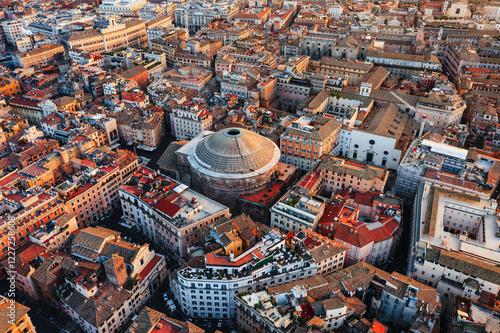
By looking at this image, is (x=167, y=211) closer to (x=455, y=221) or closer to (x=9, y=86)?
(x=455, y=221)

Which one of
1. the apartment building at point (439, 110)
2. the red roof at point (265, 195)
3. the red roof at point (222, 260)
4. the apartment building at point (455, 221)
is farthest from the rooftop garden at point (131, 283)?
the apartment building at point (439, 110)

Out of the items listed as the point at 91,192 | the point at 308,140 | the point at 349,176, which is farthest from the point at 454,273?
the point at 91,192

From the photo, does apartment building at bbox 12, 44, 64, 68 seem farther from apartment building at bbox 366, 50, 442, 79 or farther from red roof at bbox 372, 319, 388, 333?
red roof at bbox 372, 319, 388, 333

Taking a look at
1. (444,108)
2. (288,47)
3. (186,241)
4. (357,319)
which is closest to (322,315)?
(357,319)

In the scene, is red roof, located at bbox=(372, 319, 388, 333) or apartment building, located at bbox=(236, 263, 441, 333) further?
apartment building, located at bbox=(236, 263, 441, 333)

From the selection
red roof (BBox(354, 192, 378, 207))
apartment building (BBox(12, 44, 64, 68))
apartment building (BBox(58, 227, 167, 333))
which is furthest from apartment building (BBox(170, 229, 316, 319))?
apartment building (BBox(12, 44, 64, 68))

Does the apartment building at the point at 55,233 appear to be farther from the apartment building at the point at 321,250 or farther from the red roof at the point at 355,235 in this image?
the red roof at the point at 355,235
